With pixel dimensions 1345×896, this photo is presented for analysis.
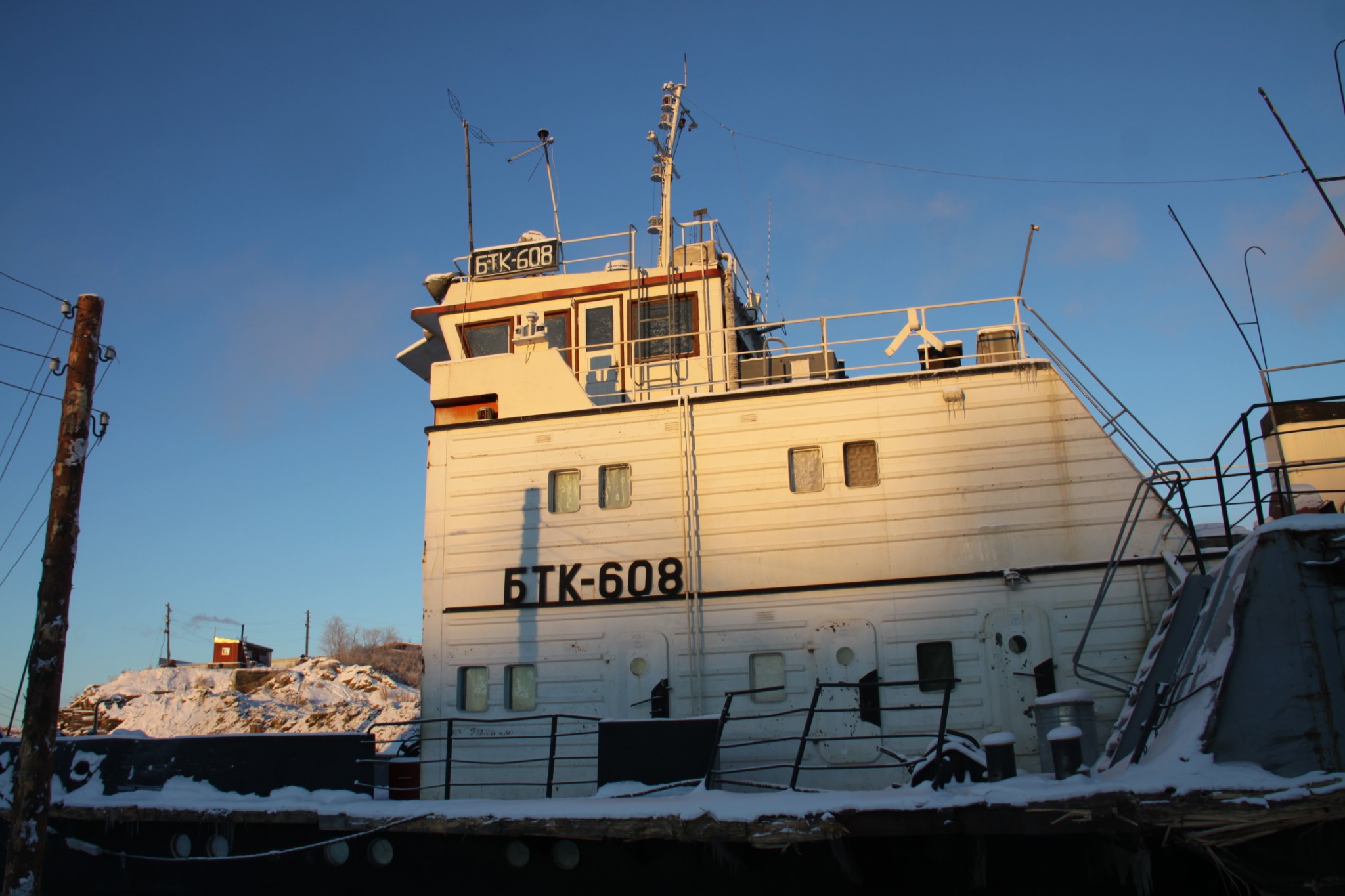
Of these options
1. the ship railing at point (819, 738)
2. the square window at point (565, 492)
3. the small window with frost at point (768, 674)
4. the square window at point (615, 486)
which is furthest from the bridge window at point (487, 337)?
the ship railing at point (819, 738)

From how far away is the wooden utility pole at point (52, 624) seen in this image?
30.6 feet

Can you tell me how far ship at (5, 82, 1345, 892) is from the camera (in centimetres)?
772

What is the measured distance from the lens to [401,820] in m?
9.53

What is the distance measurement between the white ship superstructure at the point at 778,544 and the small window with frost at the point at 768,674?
27 mm

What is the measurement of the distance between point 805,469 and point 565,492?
3.08 m

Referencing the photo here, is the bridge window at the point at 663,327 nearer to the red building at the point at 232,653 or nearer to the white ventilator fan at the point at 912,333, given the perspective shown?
the white ventilator fan at the point at 912,333

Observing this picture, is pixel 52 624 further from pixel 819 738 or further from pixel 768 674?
pixel 819 738

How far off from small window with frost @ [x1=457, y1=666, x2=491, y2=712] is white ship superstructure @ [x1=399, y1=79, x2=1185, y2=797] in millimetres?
21

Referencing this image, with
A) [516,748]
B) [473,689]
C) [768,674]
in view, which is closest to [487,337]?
[473,689]

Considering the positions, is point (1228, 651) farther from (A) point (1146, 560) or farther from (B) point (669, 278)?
(B) point (669, 278)

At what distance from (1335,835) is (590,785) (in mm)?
7224

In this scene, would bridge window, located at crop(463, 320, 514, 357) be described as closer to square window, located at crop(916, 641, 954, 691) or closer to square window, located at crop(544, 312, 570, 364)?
square window, located at crop(544, 312, 570, 364)

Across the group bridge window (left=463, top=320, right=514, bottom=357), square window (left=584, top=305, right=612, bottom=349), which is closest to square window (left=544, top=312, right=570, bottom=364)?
square window (left=584, top=305, right=612, bottom=349)

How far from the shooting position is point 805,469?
39.4 ft
